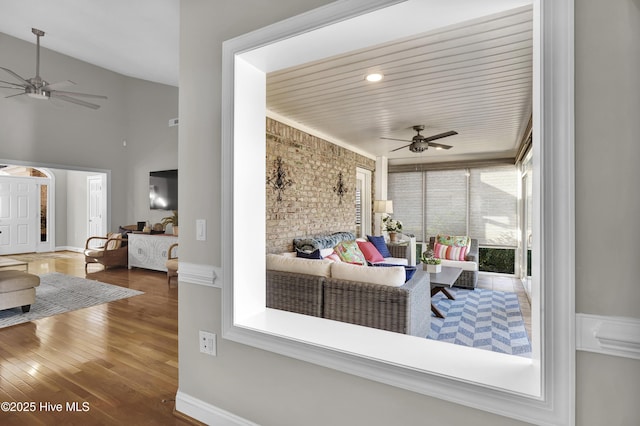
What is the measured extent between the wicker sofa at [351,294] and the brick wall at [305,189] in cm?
103

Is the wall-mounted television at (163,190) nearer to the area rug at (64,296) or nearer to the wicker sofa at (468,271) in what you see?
the area rug at (64,296)

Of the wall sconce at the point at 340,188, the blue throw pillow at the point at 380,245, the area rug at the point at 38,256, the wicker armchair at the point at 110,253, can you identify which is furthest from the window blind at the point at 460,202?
the area rug at the point at 38,256

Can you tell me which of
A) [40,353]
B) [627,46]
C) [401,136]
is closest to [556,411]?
[627,46]

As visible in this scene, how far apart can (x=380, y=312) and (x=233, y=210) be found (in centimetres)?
152

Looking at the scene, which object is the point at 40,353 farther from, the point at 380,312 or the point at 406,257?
the point at 406,257

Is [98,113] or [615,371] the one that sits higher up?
[98,113]

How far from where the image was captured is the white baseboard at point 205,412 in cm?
181

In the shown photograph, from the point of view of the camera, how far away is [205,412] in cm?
191

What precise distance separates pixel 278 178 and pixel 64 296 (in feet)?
11.2

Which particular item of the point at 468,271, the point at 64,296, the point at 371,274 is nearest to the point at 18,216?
the point at 64,296

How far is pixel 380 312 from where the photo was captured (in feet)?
8.78

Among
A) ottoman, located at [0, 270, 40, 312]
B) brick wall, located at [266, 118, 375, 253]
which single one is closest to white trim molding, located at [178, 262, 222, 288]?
brick wall, located at [266, 118, 375, 253]

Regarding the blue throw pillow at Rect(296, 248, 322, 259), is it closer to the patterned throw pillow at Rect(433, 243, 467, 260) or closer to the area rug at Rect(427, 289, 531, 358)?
the area rug at Rect(427, 289, 531, 358)

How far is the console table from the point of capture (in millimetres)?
6348
